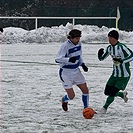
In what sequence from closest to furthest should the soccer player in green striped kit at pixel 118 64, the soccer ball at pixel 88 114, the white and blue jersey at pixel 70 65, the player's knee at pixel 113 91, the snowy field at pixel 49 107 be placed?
1. the snowy field at pixel 49 107
2. the soccer ball at pixel 88 114
3. the white and blue jersey at pixel 70 65
4. the soccer player in green striped kit at pixel 118 64
5. the player's knee at pixel 113 91

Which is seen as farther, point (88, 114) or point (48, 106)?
point (48, 106)

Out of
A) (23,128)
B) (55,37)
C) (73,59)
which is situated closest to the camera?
(23,128)

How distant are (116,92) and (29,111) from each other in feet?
4.65

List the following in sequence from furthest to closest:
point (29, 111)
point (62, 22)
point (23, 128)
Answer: point (62, 22) → point (29, 111) → point (23, 128)

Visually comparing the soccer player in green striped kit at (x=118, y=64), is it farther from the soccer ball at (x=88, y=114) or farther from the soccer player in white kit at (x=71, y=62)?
the soccer ball at (x=88, y=114)

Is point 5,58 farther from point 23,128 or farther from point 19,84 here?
point 23,128

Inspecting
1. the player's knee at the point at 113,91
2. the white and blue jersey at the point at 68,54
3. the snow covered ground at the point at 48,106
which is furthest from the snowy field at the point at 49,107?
the white and blue jersey at the point at 68,54

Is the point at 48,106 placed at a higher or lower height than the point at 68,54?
lower

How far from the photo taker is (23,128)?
7699 millimetres

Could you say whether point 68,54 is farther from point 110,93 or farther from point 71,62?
point 110,93

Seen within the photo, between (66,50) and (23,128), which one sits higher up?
(66,50)

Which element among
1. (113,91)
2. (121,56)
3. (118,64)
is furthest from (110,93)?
(121,56)

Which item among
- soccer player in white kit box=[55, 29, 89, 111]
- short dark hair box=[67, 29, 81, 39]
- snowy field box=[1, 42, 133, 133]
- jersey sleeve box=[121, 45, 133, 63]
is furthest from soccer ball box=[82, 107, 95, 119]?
short dark hair box=[67, 29, 81, 39]

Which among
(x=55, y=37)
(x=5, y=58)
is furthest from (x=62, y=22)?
(x=5, y=58)
